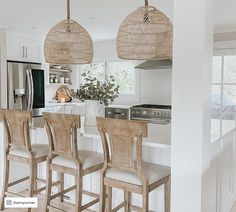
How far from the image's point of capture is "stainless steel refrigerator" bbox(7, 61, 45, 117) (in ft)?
15.6

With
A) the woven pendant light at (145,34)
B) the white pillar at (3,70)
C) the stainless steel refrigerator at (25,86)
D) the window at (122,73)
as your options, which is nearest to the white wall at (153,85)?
the window at (122,73)

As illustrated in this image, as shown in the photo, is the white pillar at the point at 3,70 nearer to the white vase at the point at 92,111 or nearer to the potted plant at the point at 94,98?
the potted plant at the point at 94,98

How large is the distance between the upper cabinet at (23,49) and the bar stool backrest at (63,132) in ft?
9.81

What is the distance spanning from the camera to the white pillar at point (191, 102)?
1681 millimetres

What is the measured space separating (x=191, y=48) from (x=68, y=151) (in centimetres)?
134

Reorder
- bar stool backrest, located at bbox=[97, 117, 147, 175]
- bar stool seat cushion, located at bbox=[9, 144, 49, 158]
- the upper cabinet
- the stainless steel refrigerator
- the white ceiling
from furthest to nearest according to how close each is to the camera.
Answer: the upper cabinet, the stainless steel refrigerator, the white ceiling, bar stool seat cushion, located at bbox=[9, 144, 49, 158], bar stool backrest, located at bbox=[97, 117, 147, 175]

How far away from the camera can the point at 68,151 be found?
2.38 m

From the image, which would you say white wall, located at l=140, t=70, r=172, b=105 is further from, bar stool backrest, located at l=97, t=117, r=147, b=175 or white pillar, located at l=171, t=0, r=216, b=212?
white pillar, located at l=171, t=0, r=216, b=212

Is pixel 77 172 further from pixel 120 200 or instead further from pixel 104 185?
pixel 120 200

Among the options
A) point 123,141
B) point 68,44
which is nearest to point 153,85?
point 68,44

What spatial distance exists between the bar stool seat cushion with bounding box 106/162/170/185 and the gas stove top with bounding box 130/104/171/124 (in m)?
2.79

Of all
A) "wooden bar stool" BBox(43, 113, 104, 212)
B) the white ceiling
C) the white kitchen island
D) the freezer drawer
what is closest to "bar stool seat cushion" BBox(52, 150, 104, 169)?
"wooden bar stool" BBox(43, 113, 104, 212)

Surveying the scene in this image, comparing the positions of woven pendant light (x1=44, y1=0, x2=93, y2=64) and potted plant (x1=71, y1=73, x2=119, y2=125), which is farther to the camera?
potted plant (x1=71, y1=73, x2=119, y2=125)

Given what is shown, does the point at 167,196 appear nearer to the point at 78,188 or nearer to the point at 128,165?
the point at 128,165
